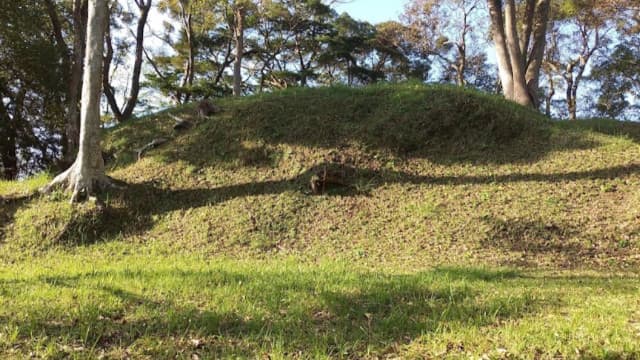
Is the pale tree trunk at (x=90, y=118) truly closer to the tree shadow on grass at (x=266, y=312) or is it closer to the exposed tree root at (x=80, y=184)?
the exposed tree root at (x=80, y=184)

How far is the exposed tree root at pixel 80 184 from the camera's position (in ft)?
26.0

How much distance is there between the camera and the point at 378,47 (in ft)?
88.4

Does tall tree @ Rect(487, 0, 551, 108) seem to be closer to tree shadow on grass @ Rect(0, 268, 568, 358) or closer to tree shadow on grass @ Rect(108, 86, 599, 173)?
tree shadow on grass @ Rect(108, 86, 599, 173)

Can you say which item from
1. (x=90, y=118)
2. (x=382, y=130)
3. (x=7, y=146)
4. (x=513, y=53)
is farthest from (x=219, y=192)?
(x=7, y=146)

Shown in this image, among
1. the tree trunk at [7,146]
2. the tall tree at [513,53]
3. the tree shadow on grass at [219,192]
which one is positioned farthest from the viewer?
the tree trunk at [7,146]

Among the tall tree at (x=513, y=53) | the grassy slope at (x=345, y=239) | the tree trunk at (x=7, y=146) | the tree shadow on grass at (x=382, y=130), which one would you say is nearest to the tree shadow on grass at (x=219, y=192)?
the grassy slope at (x=345, y=239)

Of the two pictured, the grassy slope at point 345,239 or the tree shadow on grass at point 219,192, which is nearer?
the grassy slope at point 345,239

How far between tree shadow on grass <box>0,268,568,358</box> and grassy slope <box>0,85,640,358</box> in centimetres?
2

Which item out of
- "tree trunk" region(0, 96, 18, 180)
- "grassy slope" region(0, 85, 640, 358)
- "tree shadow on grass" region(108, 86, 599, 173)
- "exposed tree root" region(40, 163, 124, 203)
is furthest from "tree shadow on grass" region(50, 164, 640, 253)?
"tree trunk" region(0, 96, 18, 180)

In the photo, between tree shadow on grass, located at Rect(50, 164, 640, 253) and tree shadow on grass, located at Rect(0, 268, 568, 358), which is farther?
tree shadow on grass, located at Rect(50, 164, 640, 253)

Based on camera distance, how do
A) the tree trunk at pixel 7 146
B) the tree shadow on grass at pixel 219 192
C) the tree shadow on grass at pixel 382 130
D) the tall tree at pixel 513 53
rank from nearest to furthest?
the tree shadow on grass at pixel 219 192, the tree shadow on grass at pixel 382 130, the tall tree at pixel 513 53, the tree trunk at pixel 7 146

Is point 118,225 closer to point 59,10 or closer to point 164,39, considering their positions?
point 59,10

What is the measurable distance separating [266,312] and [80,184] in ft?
18.8

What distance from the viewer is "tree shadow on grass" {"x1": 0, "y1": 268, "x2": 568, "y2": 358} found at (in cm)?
319
